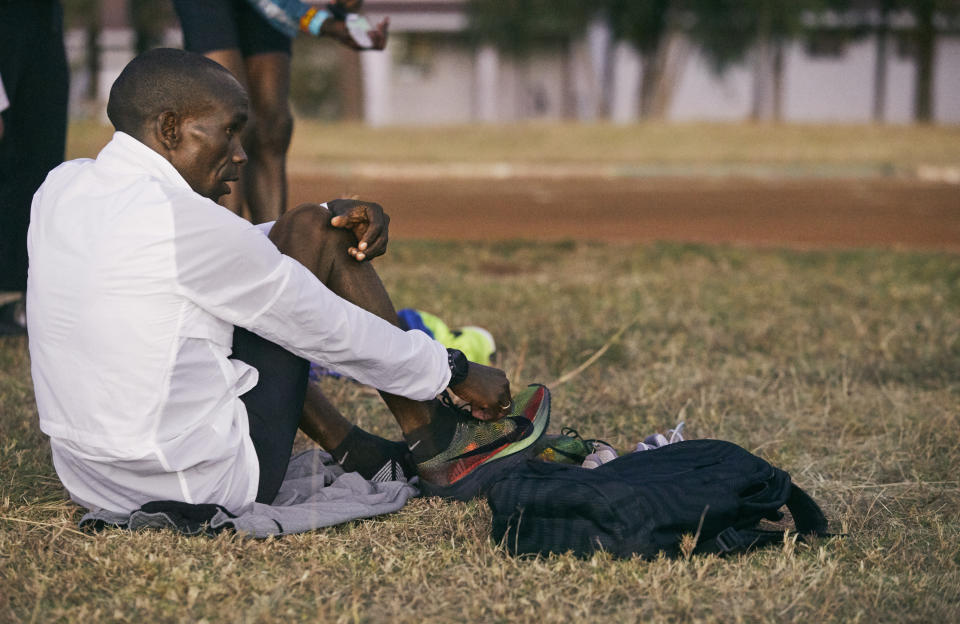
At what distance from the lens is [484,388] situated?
10.4 feet

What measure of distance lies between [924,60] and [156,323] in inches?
1095

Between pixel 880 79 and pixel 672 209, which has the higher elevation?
pixel 880 79

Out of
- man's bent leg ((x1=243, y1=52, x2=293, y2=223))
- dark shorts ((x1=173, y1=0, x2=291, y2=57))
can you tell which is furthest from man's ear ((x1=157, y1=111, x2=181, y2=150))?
man's bent leg ((x1=243, y1=52, x2=293, y2=223))

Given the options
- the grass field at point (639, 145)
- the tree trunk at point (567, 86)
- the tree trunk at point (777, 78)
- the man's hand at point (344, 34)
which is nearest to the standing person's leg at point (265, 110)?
the man's hand at point (344, 34)

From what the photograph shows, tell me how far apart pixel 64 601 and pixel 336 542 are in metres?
0.68

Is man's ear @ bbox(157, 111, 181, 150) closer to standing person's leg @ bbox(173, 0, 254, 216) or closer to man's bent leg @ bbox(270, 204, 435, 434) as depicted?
man's bent leg @ bbox(270, 204, 435, 434)

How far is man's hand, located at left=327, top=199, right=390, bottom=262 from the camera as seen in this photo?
3125mm

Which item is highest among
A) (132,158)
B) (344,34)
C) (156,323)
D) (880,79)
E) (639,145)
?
(344,34)

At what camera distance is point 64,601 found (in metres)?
2.64

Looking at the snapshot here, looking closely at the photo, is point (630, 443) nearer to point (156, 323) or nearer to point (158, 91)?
Answer: point (156, 323)

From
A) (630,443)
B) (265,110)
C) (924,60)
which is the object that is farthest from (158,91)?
(924,60)

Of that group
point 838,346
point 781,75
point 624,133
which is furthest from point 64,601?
point 781,75

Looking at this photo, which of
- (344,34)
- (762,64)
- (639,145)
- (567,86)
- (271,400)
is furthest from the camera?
(567,86)

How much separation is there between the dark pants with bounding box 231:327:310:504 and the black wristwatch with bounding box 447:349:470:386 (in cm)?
37
